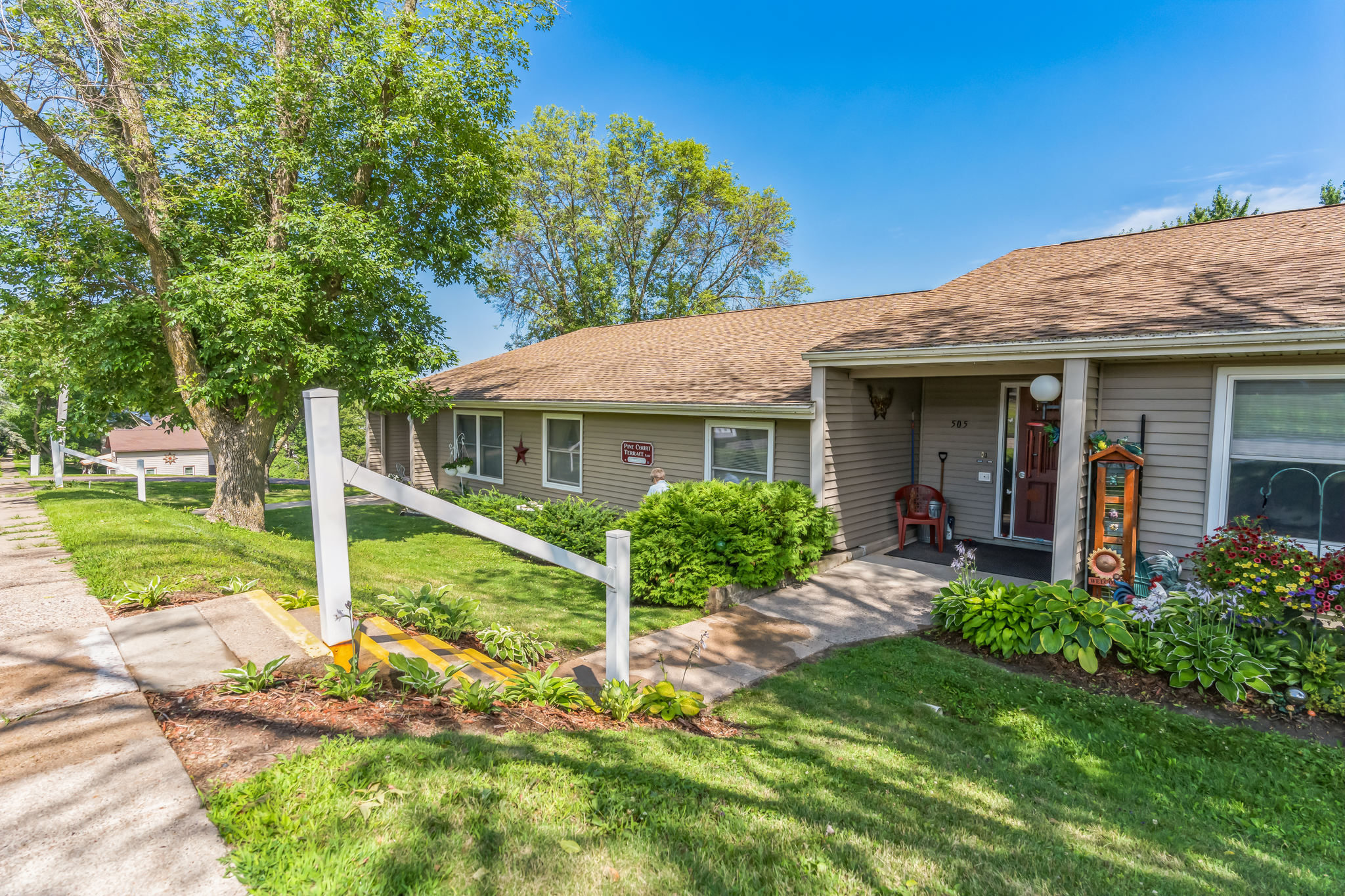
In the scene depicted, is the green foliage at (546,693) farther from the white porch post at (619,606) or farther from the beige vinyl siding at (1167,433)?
the beige vinyl siding at (1167,433)

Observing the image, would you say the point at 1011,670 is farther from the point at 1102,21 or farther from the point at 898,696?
the point at 1102,21

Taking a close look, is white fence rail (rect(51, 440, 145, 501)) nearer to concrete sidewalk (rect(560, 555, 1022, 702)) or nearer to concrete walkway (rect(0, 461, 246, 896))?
concrete walkway (rect(0, 461, 246, 896))

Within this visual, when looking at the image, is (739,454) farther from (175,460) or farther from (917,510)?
(175,460)

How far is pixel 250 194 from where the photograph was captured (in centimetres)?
1013

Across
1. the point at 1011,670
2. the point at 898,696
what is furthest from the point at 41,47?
the point at 1011,670

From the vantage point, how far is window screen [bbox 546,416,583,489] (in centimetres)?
1266

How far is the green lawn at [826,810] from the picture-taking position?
2062mm

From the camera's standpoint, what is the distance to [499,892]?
1920mm

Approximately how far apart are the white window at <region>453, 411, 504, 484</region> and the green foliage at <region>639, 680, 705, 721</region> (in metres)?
11.1

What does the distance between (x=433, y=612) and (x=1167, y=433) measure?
7.20 meters

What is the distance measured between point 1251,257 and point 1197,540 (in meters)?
3.95

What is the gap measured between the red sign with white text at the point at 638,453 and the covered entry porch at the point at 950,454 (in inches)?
144

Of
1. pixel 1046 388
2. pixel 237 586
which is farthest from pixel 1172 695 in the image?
pixel 237 586

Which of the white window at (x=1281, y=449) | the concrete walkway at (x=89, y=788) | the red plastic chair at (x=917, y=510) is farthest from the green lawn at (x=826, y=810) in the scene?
the red plastic chair at (x=917, y=510)
